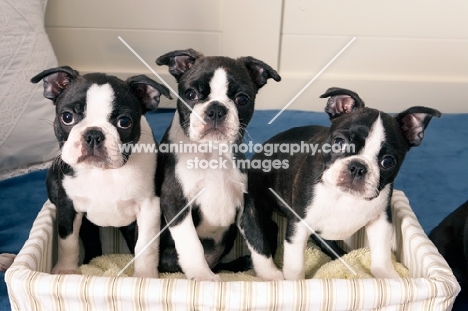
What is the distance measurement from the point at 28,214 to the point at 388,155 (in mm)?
1368

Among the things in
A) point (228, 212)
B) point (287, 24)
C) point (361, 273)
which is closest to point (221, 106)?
point (228, 212)

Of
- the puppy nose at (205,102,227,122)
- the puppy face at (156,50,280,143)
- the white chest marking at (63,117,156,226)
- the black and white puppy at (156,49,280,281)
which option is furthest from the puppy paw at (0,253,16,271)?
the puppy nose at (205,102,227,122)

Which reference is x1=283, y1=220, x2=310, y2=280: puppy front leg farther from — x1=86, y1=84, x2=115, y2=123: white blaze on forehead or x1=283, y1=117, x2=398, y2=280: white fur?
x1=86, y1=84, x2=115, y2=123: white blaze on forehead

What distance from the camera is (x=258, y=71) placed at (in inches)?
68.2

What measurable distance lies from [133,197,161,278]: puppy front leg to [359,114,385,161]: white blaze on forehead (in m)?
0.58

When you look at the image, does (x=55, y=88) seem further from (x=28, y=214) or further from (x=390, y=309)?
(x=390, y=309)

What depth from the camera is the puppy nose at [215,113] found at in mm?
1524

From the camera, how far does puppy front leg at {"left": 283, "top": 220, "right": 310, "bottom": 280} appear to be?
1.65 metres

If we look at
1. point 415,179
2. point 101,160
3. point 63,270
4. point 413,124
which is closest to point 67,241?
point 63,270

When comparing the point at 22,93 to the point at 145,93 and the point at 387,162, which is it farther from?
the point at 387,162

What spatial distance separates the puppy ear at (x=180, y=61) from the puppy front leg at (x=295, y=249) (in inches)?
20.1

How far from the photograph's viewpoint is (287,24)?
3201 mm

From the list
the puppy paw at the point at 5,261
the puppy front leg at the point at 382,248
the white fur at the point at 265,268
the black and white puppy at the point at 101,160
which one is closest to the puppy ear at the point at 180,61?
the black and white puppy at the point at 101,160

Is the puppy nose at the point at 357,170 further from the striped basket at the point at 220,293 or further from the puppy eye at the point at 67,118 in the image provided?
the puppy eye at the point at 67,118
